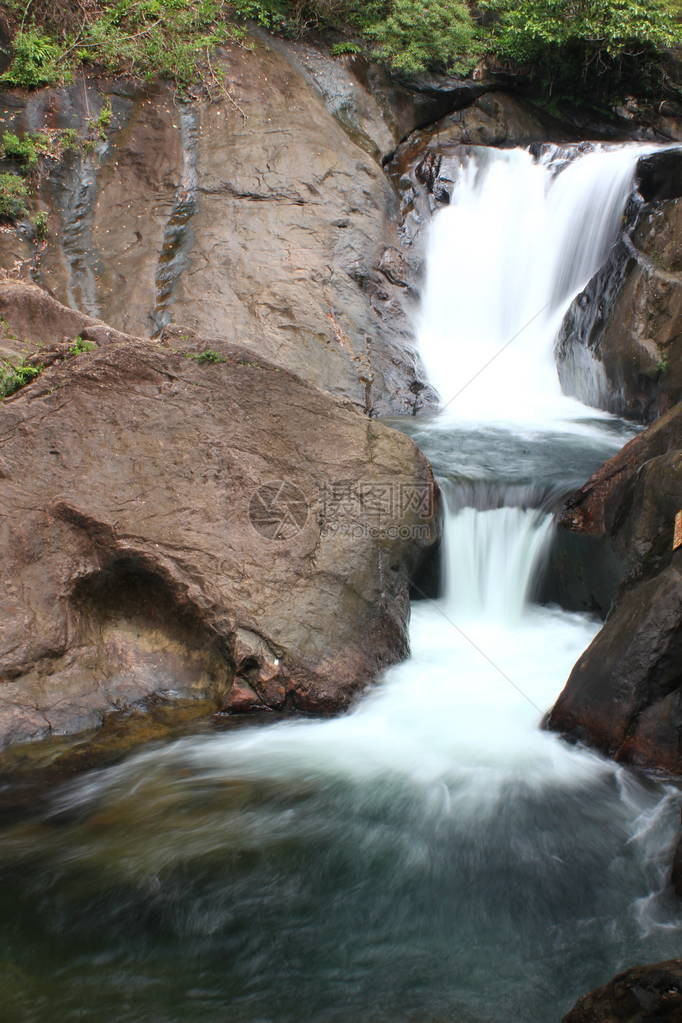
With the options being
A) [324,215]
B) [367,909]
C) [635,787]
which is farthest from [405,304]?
[367,909]

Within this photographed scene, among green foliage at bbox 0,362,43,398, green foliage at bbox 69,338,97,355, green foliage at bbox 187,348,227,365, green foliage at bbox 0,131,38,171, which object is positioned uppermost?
green foliage at bbox 0,131,38,171

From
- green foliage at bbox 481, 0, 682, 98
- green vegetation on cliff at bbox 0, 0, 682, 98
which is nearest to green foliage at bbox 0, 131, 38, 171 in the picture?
green vegetation on cliff at bbox 0, 0, 682, 98

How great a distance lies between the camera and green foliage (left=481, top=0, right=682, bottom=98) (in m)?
12.9

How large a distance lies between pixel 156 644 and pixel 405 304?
25.4 ft

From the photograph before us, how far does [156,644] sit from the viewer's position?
15.9 ft

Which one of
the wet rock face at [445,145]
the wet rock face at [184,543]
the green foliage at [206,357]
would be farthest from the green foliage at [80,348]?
the wet rock face at [445,145]

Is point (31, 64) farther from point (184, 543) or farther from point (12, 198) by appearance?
point (184, 543)

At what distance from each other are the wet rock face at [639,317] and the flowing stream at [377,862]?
131 inches

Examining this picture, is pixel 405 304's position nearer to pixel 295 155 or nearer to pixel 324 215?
pixel 324 215

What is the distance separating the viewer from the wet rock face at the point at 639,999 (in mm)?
2016

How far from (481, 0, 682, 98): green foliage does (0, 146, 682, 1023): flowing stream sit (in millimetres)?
11185

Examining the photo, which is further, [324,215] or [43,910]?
[324,215]

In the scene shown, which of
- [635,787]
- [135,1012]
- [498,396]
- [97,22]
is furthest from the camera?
[97,22]

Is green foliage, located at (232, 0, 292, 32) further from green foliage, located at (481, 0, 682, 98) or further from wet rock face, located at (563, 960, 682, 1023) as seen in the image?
wet rock face, located at (563, 960, 682, 1023)
